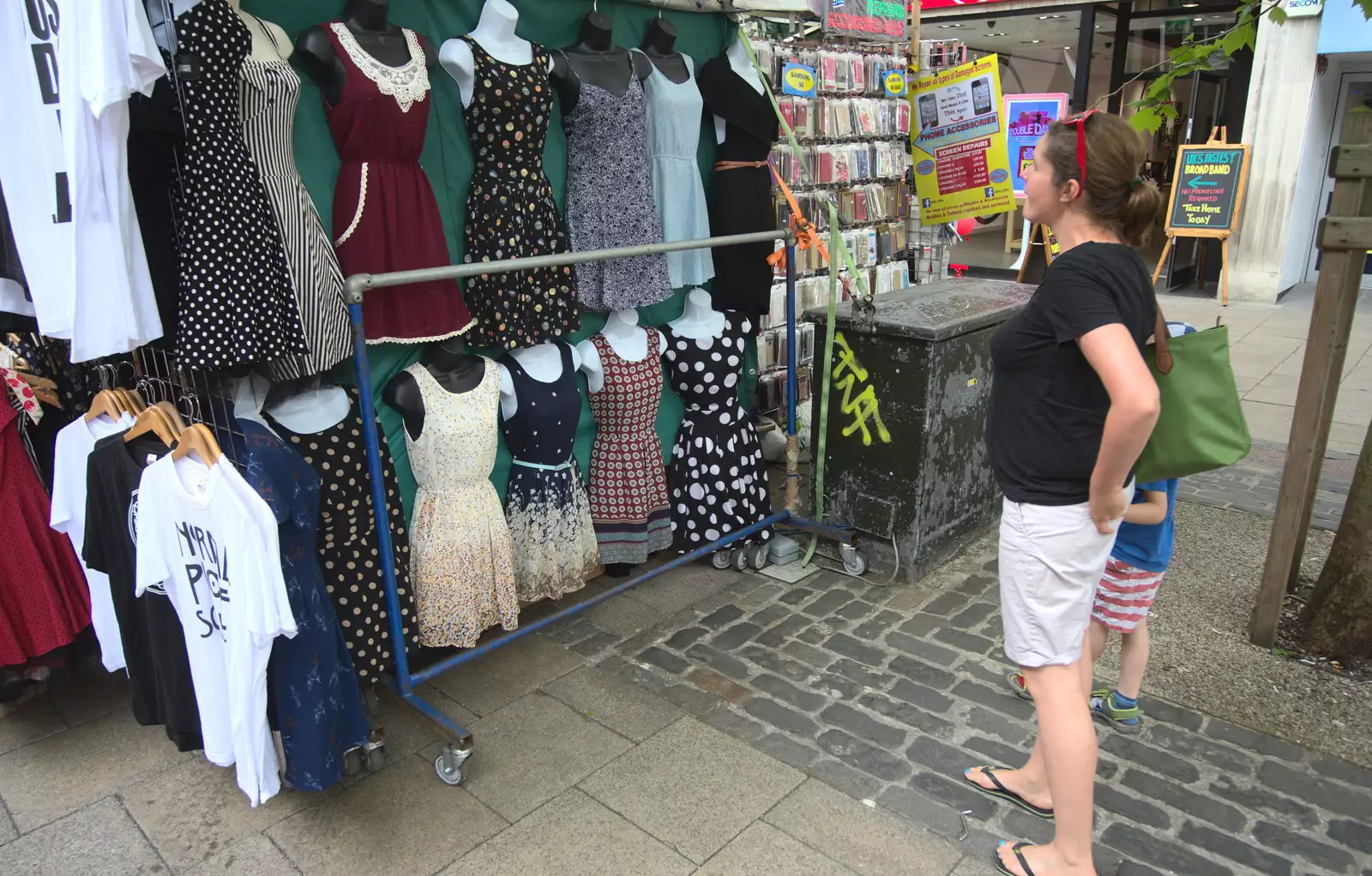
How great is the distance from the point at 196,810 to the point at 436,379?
5.14 ft

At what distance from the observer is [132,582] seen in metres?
2.67

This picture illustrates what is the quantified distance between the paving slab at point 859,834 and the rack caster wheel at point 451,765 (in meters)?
0.97

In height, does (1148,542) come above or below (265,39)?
below

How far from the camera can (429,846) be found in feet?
8.54

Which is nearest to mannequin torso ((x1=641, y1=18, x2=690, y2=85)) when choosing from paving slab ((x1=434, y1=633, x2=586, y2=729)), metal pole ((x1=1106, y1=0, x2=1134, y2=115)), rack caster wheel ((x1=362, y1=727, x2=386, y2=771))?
paving slab ((x1=434, y1=633, x2=586, y2=729))

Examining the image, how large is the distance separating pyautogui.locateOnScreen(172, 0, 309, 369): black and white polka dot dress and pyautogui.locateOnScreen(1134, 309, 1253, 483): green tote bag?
97.4 inches

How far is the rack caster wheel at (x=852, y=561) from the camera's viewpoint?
13.8 ft

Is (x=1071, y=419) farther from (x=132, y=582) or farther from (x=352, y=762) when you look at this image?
(x=132, y=582)

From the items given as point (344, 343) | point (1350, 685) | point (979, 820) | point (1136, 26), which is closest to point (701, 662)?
point (979, 820)

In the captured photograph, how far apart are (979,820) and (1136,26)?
39.1ft

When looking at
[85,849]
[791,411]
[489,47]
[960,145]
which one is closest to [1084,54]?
[960,145]

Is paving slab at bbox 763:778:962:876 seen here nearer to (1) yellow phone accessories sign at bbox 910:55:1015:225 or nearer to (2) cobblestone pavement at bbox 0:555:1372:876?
(2) cobblestone pavement at bbox 0:555:1372:876

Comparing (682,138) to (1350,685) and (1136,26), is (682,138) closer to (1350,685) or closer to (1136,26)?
(1350,685)

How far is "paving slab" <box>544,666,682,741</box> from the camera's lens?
314cm
